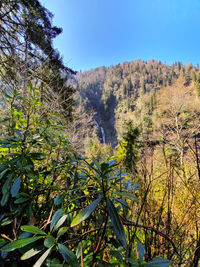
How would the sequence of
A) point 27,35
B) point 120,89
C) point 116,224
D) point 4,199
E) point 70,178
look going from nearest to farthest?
point 116,224 → point 4,199 → point 70,178 → point 27,35 → point 120,89

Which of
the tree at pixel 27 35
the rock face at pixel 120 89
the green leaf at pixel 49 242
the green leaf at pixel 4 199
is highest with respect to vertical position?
the rock face at pixel 120 89

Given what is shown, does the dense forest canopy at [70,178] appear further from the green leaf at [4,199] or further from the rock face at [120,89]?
the rock face at [120,89]

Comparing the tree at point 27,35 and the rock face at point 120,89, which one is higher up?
the rock face at point 120,89

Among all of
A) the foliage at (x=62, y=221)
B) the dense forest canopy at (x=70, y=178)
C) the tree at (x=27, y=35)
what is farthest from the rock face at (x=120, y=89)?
the foliage at (x=62, y=221)

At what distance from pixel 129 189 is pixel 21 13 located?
5187mm

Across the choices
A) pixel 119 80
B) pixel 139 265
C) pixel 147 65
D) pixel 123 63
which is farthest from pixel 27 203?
pixel 123 63

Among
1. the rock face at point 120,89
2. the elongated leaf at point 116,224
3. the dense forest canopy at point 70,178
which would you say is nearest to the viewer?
the elongated leaf at point 116,224

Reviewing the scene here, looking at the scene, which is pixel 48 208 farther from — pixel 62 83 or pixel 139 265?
pixel 62 83

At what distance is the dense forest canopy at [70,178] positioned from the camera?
1.57ft

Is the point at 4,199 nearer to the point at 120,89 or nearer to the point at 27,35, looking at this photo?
the point at 27,35

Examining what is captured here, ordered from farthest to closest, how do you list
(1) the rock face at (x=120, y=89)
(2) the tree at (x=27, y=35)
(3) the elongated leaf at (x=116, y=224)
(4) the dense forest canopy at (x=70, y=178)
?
(1) the rock face at (x=120, y=89)
(2) the tree at (x=27, y=35)
(4) the dense forest canopy at (x=70, y=178)
(3) the elongated leaf at (x=116, y=224)

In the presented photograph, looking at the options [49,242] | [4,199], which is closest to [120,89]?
[4,199]

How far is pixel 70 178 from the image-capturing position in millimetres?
897

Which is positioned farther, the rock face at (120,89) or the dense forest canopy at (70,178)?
the rock face at (120,89)
